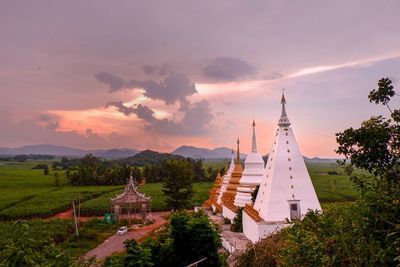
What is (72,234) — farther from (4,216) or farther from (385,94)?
(385,94)

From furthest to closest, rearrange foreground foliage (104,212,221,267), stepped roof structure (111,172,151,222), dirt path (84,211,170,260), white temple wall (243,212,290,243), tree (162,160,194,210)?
stepped roof structure (111,172,151,222) → tree (162,160,194,210) → dirt path (84,211,170,260) → white temple wall (243,212,290,243) → foreground foliage (104,212,221,267)

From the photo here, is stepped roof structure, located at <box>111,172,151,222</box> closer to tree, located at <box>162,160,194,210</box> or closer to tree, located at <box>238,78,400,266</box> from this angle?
tree, located at <box>162,160,194,210</box>

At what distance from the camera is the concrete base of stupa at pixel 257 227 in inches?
682

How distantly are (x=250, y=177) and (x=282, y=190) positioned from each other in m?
8.22

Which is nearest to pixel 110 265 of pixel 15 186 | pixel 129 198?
pixel 129 198

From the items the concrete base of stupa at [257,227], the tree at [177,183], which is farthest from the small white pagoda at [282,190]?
the tree at [177,183]

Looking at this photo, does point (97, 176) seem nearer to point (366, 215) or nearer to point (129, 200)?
point (129, 200)

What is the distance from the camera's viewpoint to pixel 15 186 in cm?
6262

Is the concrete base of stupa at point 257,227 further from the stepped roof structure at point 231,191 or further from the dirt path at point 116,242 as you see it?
the dirt path at point 116,242

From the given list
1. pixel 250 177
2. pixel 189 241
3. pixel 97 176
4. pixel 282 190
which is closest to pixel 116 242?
pixel 250 177

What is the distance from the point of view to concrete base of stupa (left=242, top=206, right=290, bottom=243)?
56.9ft

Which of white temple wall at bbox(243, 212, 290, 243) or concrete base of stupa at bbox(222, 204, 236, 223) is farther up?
white temple wall at bbox(243, 212, 290, 243)

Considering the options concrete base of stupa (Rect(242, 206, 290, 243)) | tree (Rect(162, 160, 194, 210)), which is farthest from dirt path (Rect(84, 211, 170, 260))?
concrete base of stupa (Rect(242, 206, 290, 243))

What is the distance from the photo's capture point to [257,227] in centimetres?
1762
